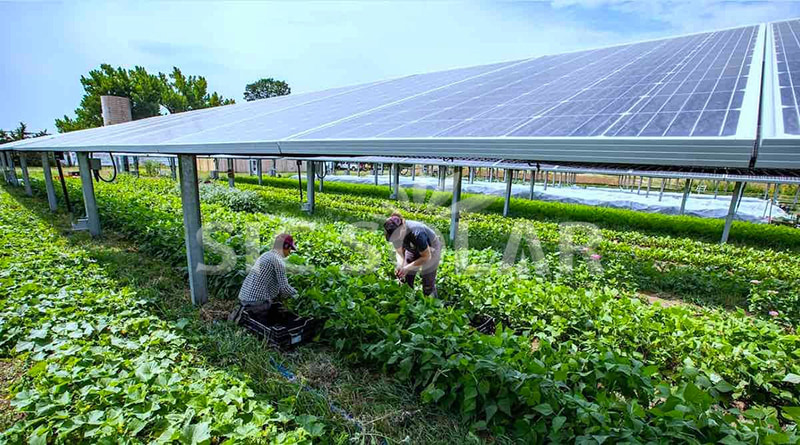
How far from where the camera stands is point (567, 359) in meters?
2.80

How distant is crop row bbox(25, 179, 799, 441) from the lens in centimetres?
225

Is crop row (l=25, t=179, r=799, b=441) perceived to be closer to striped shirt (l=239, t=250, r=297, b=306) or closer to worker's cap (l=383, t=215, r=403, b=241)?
striped shirt (l=239, t=250, r=297, b=306)

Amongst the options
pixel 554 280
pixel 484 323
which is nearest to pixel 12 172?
pixel 484 323

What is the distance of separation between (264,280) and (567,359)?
9.87 ft

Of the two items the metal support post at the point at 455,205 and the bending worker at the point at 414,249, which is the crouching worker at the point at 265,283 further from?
the metal support post at the point at 455,205

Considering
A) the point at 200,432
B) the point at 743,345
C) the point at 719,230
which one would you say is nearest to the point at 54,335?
the point at 200,432

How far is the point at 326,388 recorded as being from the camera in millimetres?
3135

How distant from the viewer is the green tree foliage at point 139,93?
1339 inches

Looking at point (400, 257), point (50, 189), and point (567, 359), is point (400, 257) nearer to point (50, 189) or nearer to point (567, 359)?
point (567, 359)

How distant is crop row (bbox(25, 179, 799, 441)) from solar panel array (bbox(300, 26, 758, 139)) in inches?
63.9

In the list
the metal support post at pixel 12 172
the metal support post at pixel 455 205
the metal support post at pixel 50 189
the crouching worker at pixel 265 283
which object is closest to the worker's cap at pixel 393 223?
the crouching worker at pixel 265 283

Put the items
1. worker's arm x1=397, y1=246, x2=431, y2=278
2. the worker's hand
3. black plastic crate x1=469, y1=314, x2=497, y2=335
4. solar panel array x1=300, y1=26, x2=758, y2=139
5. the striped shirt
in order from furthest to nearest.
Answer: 1. the worker's hand
2. worker's arm x1=397, y1=246, x2=431, y2=278
3. black plastic crate x1=469, y1=314, x2=497, y2=335
4. the striped shirt
5. solar panel array x1=300, y1=26, x2=758, y2=139

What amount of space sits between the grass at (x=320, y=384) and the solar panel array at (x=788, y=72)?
101 inches

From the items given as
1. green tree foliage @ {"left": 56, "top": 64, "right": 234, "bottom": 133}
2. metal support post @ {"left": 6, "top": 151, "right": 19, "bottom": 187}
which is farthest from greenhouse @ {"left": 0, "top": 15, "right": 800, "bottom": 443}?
green tree foliage @ {"left": 56, "top": 64, "right": 234, "bottom": 133}
